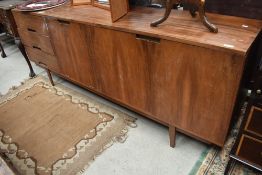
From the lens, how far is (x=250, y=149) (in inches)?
39.7

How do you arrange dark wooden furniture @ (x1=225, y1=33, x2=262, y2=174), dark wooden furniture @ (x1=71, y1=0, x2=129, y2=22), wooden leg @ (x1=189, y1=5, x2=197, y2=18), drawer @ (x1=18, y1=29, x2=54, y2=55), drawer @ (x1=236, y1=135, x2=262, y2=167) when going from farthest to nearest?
drawer @ (x1=18, y1=29, x2=54, y2=55) → dark wooden furniture @ (x1=71, y1=0, x2=129, y2=22) → wooden leg @ (x1=189, y1=5, x2=197, y2=18) → drawer @ (x1=236, y1=135, x2=262, y2=167) → dark wooden furniture @ (x1=225, y1=33, x2=262, y2=174)

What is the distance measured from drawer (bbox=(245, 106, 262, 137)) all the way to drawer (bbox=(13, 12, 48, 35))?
145 centimetres

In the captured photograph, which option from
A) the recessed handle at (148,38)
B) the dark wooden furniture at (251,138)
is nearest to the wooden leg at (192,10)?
the recessed handle at (148,38)

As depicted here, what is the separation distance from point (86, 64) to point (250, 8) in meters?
1.03

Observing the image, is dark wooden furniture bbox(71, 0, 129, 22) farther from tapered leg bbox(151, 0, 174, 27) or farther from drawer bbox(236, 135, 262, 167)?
drawer bbox(236, 135, 262, 167)

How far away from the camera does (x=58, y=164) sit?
4.41ft

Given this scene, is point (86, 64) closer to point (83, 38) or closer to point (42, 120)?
point (83, 38)

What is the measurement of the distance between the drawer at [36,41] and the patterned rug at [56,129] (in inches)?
16.3

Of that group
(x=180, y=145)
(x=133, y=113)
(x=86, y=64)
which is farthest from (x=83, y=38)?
(x=180, y=145)

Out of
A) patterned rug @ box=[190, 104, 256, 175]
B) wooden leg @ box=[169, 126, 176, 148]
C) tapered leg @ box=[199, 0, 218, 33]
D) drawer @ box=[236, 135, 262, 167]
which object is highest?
tapered leg @ box=[199, 0, 218, 33]

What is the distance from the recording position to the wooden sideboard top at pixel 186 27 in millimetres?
875

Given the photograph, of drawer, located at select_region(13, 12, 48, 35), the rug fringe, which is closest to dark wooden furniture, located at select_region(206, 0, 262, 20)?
the rug fringe

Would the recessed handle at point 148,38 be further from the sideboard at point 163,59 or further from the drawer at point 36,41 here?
the drawer at point 36,41

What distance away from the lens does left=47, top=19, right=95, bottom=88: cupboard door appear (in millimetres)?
1415
